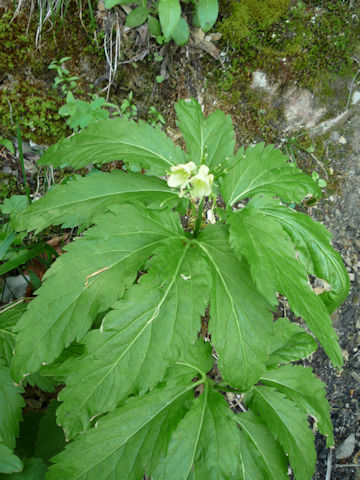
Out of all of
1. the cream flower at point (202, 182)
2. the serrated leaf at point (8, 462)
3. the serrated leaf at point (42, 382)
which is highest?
the cream flower at point (202, 182)

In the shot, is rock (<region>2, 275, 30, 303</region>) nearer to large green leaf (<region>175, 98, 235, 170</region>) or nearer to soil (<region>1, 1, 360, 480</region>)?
soil (<region>1, 1, 360, 480</region>)

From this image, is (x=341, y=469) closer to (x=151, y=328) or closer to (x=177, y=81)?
(x=151, y=328)

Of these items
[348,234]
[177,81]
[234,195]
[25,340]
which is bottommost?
[348,234]

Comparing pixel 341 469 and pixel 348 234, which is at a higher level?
pixel 348 234

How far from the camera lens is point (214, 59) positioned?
3.40 m

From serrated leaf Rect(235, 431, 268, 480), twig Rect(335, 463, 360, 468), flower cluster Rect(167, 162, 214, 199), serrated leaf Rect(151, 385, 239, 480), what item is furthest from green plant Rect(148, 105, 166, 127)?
twig Rect(335, 463, 360, 468)

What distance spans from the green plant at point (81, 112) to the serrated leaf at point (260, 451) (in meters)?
2.34

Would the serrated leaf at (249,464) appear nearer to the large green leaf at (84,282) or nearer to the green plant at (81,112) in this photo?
the large green leaf at (84,282)

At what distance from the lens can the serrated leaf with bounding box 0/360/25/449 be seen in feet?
5.97

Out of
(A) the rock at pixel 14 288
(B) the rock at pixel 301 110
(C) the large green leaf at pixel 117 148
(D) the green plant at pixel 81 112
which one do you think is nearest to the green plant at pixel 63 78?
(D) the green plant at pixel 81 112

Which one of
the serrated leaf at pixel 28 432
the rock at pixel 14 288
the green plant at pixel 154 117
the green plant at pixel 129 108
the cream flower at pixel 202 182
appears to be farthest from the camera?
the green plant at pixel 154 117

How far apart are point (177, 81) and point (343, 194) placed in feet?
6.27

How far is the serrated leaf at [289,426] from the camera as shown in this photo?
1.99 metres

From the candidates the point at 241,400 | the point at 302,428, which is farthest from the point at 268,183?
the point at 241,400
